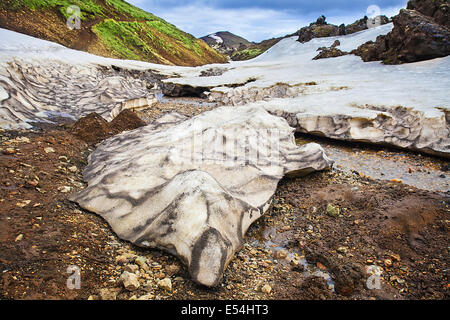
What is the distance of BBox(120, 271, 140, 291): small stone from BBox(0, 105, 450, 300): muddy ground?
0.11 feet

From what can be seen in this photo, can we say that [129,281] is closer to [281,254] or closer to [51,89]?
[281,254]

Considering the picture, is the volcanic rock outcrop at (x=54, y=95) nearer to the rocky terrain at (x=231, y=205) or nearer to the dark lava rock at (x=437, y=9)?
the rocky terrain at (x=231, y=205)

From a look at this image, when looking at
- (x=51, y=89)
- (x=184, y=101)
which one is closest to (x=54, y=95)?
(x=51, y=89)

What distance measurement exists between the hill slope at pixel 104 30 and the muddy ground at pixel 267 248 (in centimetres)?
1798

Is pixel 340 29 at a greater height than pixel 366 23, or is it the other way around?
pixel 366 23

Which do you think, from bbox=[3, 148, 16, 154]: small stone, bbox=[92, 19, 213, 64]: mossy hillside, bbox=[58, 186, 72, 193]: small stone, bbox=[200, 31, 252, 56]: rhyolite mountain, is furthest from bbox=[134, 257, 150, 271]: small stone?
bbox=[200, 31, 252, 56]: rhyolite mountain

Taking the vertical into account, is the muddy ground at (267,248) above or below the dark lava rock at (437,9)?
below

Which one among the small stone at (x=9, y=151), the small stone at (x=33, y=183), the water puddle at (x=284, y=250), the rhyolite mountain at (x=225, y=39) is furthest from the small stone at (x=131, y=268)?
the rhyolite mountain at (x=225, y=39)

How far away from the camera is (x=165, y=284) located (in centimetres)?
178

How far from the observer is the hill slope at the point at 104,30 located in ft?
53.9

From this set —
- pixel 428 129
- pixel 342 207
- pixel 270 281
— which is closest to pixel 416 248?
pixel 342 207

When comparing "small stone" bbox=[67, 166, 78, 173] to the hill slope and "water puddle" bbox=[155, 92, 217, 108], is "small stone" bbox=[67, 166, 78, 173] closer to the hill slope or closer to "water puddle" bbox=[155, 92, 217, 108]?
"water puddle" bbox=[155, 92, 217, 108]

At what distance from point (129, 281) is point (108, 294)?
0.45 feet

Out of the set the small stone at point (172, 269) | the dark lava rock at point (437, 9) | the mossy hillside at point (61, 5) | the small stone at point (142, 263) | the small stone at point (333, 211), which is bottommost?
the small stone at point (333, 211)
